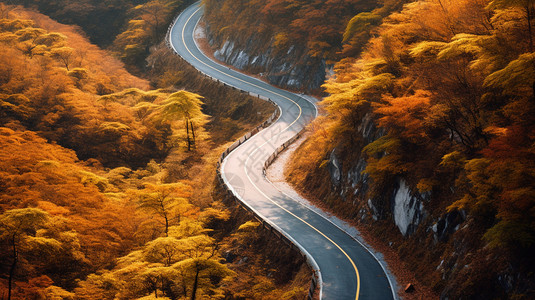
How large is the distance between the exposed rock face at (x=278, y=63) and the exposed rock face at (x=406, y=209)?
3849 centimetres

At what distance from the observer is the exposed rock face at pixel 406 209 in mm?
28672

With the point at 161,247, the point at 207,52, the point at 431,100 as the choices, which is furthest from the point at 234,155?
the point at 207,52

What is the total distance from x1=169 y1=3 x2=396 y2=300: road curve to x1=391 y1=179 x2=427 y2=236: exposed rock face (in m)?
3.20

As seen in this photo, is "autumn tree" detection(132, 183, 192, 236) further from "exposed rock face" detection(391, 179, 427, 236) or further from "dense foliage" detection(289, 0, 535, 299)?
"exposed rock face" detection(391, 179, 427, 236)

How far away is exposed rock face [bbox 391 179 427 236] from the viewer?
94.1ft

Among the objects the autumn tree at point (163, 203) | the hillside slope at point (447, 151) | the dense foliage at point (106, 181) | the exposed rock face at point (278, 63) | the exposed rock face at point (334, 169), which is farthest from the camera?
the exposed rock face at point (278, 63)

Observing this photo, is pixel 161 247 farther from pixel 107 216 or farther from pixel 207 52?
pixel 207 52

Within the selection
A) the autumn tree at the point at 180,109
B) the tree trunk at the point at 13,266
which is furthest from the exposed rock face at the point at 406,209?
the autumn tree at the point at 180,109

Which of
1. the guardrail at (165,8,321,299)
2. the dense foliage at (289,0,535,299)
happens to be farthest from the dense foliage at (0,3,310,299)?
the dense foliage at (289,0,535,299)

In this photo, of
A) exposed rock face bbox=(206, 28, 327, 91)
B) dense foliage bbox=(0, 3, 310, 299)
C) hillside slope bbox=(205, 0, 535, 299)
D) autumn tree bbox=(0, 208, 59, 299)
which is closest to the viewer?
hillside slope bbox=(205, 0, 535, 299)

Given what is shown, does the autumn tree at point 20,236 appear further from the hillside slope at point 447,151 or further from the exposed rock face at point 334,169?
the exposed rock face at point 334,169

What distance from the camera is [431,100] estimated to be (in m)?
28.5

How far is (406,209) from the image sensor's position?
29.9 metres

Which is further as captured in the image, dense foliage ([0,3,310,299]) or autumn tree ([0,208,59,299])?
dense foliage ([0,3,310,299])
